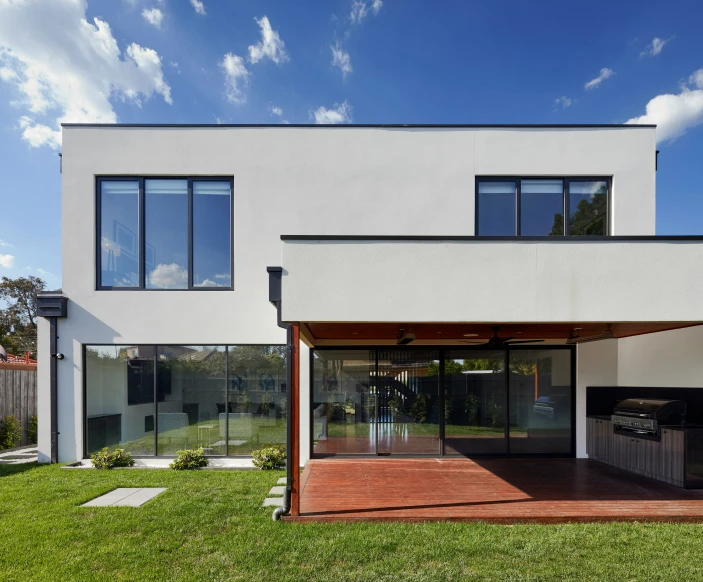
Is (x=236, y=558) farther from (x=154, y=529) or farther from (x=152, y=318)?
(x=152, y=318)

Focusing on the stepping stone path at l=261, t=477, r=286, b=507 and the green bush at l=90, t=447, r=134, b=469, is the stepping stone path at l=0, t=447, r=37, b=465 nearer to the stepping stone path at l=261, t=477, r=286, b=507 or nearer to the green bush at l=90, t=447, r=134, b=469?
the green bush at l=90, t=447, r=134, b=469

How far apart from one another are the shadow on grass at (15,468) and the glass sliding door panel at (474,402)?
8.00 m

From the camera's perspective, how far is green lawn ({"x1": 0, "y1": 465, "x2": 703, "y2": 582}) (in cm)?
396

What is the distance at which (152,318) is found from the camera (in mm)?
8289

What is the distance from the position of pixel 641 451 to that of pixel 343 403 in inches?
213

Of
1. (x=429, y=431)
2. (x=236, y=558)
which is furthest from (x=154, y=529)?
(x=429, y=431)

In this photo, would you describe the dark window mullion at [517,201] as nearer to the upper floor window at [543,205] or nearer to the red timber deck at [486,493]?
the upper floor window at [543,205]

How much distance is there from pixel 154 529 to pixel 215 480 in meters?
2.14

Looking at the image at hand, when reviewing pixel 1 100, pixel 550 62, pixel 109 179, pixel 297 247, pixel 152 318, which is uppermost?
pixel 550 62

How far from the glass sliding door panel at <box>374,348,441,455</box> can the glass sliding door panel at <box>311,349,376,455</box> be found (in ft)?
0.75

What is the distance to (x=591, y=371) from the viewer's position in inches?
339

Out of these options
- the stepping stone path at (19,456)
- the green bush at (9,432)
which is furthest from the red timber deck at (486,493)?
the green bush at (9,432)

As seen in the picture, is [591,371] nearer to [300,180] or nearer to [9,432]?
[300,180]

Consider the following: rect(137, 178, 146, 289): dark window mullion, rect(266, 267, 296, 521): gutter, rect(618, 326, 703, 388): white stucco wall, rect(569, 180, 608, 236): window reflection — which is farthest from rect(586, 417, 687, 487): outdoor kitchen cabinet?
rect(137, 178, 146, 289): dark window mullion
